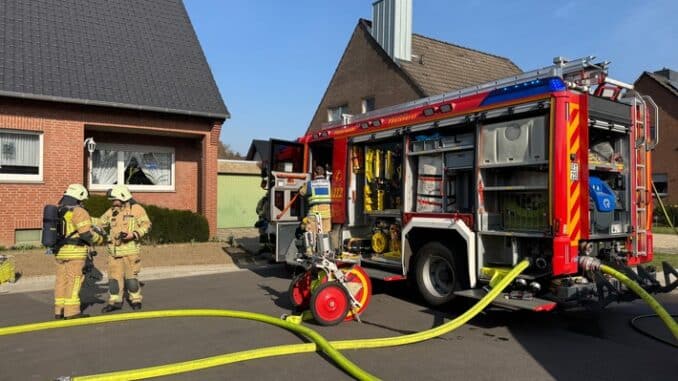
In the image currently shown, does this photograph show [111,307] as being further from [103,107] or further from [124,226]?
[103,107]

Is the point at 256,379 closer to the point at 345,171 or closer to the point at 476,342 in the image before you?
the point at 476,342

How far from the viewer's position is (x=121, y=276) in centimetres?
715

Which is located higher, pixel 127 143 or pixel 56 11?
pixel 56 11

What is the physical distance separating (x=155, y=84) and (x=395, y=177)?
904cm

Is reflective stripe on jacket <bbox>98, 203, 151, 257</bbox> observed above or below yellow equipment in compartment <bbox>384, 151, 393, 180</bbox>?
below

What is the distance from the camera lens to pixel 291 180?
996 cm

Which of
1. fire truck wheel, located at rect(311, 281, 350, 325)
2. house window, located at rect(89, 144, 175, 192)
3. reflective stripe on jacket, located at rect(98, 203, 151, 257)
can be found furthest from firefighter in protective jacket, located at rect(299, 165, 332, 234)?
house window, located at rect(89, 144, 175, 192)

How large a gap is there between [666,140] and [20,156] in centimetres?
2690

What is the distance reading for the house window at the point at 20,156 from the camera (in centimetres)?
1298

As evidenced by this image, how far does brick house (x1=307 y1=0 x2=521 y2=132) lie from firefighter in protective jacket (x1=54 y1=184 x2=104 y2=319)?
52.7 feet

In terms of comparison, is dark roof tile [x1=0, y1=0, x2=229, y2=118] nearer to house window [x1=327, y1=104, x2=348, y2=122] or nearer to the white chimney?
the white chimney

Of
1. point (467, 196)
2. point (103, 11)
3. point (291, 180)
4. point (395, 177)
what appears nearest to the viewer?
point (467, 196)

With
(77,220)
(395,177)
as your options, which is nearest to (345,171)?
(395,177)

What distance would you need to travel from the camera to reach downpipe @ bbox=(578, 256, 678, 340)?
497 centimetres
